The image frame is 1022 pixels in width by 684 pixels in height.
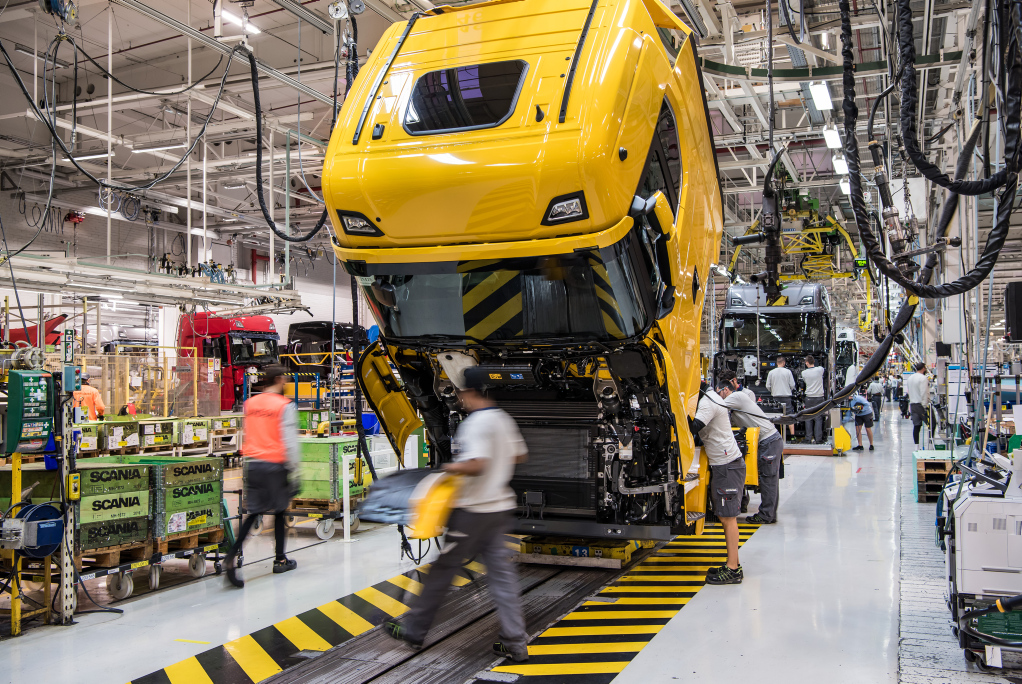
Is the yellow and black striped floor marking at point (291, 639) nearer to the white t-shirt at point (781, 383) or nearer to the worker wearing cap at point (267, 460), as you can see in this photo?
the worker wearing cap at point (267, 460)

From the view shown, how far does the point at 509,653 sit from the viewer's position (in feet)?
14.4

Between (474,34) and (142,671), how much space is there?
4.13 meters

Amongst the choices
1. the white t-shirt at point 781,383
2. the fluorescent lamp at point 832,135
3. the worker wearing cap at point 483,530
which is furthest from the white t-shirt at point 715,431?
the white t-shirt at point 781,383

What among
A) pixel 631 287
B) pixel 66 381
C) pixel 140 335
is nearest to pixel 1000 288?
pixel 631 287

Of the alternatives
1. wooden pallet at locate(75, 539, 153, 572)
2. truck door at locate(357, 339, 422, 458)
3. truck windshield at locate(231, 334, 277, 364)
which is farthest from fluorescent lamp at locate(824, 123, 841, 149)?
truck windshield at locate(231, 334, 277, 364)

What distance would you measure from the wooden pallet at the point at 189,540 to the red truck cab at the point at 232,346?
42.2 ft

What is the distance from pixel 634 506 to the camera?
19.8ft

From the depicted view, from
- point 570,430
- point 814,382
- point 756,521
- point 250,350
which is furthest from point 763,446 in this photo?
point 250,350

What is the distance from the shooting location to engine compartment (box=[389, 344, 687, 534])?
550 centimetres

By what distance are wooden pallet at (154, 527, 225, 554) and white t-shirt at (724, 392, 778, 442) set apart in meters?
4.65

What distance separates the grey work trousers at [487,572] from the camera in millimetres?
4227

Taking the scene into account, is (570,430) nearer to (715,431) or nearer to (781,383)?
(715,431)

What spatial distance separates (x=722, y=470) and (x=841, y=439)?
936 centimetres

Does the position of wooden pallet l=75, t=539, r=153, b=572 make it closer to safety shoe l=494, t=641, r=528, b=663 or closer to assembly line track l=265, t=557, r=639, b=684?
assembly line track l=265, t=557, r=639, b=684
